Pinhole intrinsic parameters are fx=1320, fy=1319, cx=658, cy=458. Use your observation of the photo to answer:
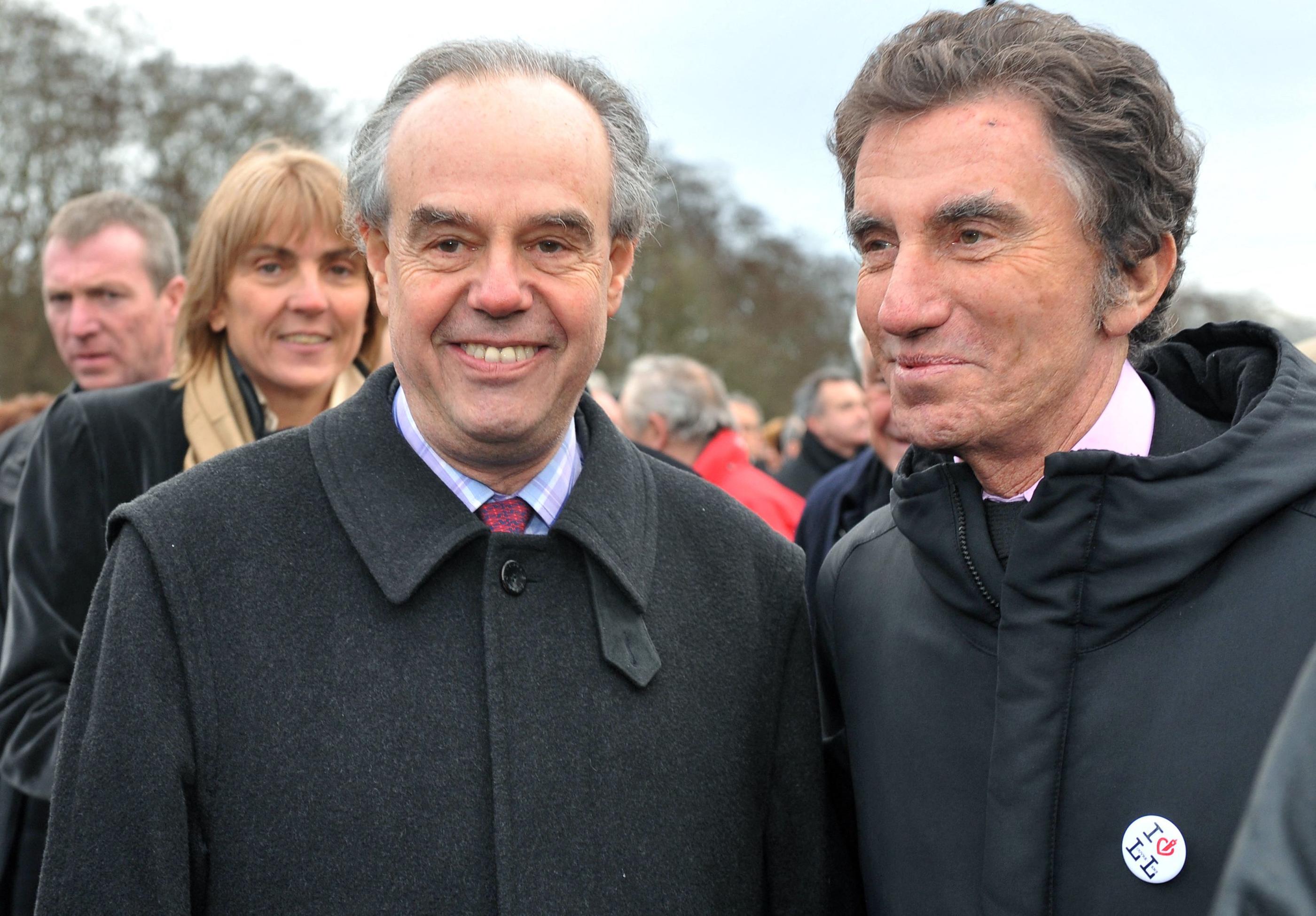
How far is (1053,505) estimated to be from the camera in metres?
2.13

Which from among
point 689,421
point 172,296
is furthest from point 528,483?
point 689,421

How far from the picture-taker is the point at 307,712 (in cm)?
222

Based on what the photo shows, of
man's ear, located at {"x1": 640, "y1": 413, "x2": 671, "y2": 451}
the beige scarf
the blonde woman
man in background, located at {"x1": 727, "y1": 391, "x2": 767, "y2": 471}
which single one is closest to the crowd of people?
the blonde woman

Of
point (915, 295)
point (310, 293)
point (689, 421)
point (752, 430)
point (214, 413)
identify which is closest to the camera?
point (915, 295)

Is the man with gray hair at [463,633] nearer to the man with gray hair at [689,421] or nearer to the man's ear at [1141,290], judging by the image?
the man's ear at [1141,290]

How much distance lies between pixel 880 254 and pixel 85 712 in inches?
63.9

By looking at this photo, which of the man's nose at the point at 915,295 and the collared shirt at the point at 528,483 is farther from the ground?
the man's nose at the point at 915,295

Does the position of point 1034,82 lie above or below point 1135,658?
above

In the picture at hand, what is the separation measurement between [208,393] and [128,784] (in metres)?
1.54

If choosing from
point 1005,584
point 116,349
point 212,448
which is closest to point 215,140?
point 116,349

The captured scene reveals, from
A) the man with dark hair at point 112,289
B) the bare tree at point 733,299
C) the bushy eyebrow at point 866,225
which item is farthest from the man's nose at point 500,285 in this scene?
the bare tree at point 733,299

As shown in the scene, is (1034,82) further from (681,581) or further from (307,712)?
(307,712)

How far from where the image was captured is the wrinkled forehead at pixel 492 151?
2396 millimetres

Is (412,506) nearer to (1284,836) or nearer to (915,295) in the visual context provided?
(915,295)
